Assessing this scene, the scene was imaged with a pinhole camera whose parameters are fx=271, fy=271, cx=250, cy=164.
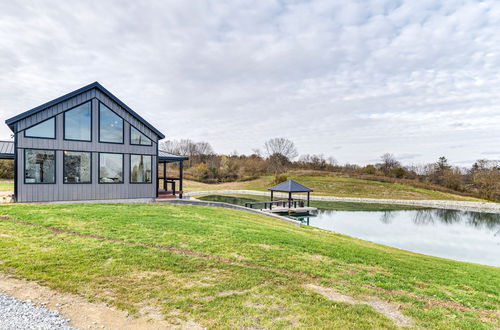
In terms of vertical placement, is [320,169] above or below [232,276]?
above

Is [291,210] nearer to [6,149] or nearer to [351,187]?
[6,149]

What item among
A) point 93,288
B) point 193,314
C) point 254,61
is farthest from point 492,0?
point 93,288

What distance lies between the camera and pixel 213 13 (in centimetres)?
1155

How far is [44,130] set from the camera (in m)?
11.9

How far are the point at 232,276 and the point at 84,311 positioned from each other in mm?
2224

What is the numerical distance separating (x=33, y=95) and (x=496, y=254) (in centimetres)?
2737

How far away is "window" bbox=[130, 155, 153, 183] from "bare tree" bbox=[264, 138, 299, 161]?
1980 inches

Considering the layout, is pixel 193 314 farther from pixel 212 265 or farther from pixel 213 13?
pixel 213 13

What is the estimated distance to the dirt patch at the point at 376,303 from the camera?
3670 millimetres

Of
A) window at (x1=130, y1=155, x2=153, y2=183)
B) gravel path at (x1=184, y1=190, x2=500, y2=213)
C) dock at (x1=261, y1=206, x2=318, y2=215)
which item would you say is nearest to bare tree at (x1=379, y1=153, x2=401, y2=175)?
gravel path at (x1=184, y1=190, x2=500, y2=213)

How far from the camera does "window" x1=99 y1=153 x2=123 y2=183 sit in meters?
13.2

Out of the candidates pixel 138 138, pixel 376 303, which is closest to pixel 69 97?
pixel 138 138

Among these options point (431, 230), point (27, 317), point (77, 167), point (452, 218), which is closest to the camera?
point (27, 317)

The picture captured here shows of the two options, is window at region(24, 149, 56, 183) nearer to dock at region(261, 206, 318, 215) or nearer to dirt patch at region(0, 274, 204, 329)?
dirt patch at region(0, 274, 204, 329)
